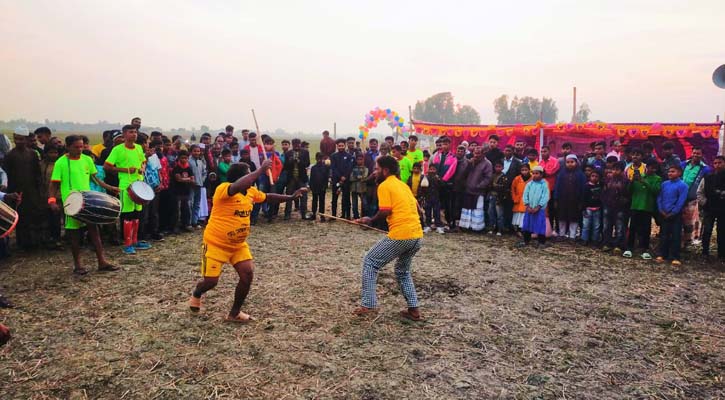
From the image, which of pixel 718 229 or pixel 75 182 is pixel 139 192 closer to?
pixel 75 182

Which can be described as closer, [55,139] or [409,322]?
[409,322]

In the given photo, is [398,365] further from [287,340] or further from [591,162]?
[591,162]

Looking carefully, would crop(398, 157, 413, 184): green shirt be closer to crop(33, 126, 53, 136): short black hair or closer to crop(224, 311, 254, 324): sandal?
crop(224, 311, 254, 324): sandal

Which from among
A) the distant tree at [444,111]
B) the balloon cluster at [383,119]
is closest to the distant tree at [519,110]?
the distant tree at [444,111]

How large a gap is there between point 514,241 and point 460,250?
155 centimetres

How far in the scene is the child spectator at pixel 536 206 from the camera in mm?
8672

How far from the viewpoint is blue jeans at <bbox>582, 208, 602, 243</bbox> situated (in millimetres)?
8809

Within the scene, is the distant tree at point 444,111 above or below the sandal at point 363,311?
above

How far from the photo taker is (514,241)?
366 inches

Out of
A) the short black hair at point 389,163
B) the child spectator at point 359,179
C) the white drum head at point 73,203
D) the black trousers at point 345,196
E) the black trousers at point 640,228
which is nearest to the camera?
the short black hair at point 389,163

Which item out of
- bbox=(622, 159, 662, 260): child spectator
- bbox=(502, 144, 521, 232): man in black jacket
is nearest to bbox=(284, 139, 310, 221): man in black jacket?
bbox=(502, 144, 521, 232): man in black jacket

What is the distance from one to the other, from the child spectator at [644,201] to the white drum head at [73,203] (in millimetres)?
8791

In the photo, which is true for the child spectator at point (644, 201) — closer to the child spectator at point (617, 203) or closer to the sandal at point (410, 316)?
the child spectator at point (617, 203)

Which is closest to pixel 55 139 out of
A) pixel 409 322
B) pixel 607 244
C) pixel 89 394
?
pixel 89 394
